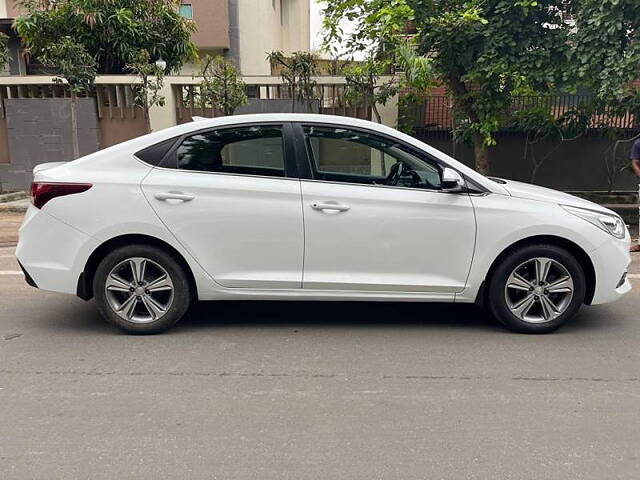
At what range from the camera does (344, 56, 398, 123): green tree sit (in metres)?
11.3

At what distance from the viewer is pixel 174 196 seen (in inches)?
179

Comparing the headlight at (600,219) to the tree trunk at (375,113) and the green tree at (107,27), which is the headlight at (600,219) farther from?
the green tree at (107,27)

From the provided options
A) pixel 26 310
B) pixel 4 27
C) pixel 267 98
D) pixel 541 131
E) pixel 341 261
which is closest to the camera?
pixel 341 261

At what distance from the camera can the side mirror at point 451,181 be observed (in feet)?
14.9

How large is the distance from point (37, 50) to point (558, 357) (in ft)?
40.9

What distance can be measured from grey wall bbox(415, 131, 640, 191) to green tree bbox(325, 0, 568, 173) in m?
2.39

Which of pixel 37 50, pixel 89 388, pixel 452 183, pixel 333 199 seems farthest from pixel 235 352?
pixel 37 50

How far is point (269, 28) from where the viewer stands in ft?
75.7

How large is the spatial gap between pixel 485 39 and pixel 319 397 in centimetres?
679

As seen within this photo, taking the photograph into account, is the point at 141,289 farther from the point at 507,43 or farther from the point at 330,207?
the point at 507,43

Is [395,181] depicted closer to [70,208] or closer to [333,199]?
[333,199]

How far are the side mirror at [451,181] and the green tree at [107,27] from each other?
32.1ft

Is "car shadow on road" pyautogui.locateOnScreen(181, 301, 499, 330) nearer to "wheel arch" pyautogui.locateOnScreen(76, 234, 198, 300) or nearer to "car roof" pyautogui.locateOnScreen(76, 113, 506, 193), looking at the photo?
"wheel arch" pyautogui.locateOnScreen(76, 234, 198, 300)

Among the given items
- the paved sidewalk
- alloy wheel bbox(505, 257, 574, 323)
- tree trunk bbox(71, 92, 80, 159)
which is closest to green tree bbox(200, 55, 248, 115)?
tree trunk bbox(71, 92, 80, 159)
